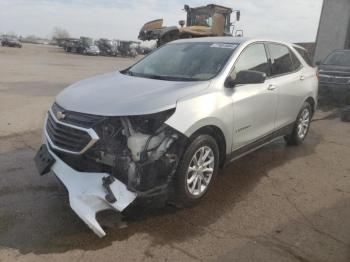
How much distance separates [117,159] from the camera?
3.67m

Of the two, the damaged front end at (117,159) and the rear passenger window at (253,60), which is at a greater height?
the rear passenger window at (253,60)

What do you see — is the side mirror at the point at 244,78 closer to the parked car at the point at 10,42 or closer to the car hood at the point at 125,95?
the car hood at the point at 125,95

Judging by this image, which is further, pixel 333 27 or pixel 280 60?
pixel 333 27

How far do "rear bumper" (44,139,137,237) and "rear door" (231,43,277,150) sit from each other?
1.66 m

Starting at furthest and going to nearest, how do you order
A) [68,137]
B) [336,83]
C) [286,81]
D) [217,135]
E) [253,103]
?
[336,83], [286,81], [253,103], [217,135], [68,137]

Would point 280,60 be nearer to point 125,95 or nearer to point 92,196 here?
point 125,95

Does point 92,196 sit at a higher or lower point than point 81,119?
lower

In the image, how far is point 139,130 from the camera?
375 centimetres

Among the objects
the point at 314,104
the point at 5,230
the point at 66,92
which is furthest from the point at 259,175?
the point at 5,230

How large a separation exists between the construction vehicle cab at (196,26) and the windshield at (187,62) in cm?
1281

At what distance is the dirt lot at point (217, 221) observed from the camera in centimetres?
349

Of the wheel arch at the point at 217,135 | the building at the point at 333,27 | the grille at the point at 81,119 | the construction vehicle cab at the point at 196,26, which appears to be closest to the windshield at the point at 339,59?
the construction vehicle cab at the point at 196,26

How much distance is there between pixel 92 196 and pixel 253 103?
2354 mm

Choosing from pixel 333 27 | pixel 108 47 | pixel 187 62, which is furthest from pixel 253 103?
pixel 108 47
